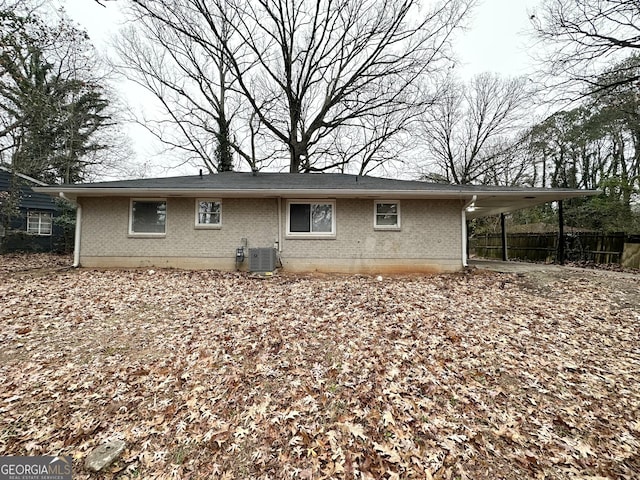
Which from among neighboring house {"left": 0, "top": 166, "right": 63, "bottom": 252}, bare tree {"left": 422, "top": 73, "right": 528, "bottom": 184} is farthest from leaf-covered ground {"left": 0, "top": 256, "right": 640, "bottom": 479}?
bare tree {"left": 422, "top": 73, "right": 528, "bottom": 184}

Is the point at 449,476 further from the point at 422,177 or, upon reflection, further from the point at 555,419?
the point at 422,177

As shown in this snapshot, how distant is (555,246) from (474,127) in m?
12.7

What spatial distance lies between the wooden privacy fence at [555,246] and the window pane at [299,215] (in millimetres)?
11553

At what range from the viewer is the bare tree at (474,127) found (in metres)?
Result: 20.8

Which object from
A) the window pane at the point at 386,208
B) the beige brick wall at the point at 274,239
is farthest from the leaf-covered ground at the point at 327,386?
the window pane at the point at 386,208

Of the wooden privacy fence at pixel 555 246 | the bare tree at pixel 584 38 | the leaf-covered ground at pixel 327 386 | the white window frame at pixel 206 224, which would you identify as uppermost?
the bare tree at pixel 584 38

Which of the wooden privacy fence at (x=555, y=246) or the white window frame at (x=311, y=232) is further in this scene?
the wooden privacy fence at (x=555, y=246)

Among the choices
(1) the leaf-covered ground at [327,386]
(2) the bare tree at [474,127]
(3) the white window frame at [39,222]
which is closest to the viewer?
(1) the leaf-covered ground at [327,386]

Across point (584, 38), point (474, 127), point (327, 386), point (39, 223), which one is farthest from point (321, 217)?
point (39, 223)

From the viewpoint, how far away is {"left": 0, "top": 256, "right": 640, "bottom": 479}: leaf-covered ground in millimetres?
2488

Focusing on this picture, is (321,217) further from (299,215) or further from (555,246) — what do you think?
(555,246)

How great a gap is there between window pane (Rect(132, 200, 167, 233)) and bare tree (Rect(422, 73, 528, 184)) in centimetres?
1907

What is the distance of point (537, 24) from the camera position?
1027 centimetres

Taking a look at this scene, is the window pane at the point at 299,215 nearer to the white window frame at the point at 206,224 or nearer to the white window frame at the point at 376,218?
the white window frame at the point at 376,218
